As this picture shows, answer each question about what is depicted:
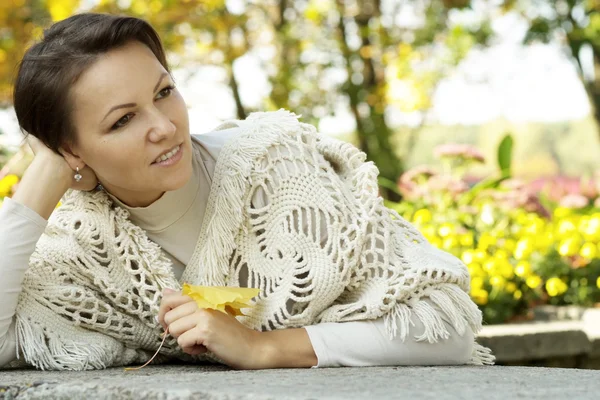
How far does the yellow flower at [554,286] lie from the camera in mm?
3889

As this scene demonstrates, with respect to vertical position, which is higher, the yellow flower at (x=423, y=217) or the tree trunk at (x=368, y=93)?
the tree trunk at (x=368, y=93)

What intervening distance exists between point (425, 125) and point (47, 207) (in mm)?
7713

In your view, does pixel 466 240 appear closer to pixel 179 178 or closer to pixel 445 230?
pixel 445 230

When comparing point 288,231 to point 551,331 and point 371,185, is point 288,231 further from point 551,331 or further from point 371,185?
point 551,331

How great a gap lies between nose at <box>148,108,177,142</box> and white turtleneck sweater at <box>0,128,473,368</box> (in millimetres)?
264

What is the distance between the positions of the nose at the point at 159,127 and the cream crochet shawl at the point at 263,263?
0.27 metres

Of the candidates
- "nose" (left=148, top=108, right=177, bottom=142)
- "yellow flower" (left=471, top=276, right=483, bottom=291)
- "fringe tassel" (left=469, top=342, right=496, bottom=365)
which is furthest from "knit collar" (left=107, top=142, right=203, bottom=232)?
"yellow flower" (left=471, top=276, right=483, bottom=291)

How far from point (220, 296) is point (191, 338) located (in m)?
0.11

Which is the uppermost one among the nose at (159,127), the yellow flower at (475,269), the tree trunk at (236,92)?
the tree trunk at (236,92)

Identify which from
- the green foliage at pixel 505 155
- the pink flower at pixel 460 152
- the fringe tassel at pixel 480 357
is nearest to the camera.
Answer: the fringe tassel at pixel 480 357

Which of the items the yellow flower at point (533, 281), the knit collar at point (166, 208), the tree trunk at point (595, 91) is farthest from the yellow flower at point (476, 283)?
the tree trunk at point (595, 91)

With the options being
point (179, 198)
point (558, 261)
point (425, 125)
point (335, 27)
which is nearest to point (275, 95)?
point (335, 27)

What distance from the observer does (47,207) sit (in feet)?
6.66

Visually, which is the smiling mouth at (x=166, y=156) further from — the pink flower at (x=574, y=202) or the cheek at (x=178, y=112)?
the pink flower at (x=574, y=202)
